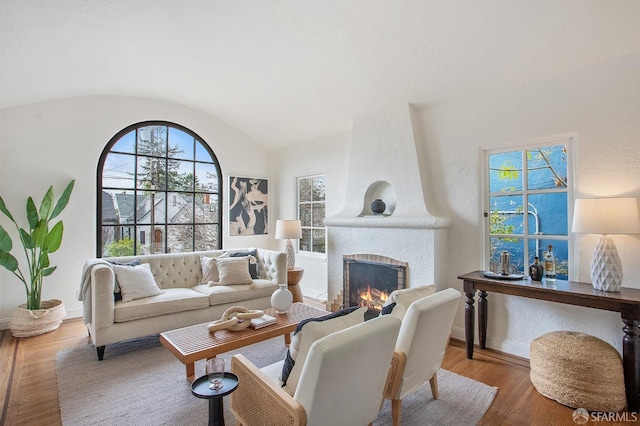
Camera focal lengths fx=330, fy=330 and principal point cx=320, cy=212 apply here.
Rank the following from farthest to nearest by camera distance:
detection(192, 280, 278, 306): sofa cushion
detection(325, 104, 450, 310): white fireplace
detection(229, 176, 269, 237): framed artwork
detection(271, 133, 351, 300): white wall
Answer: detection(229, 176, 269, 237): framed artwork, detection(271, 133, 351, 300): white wall, detection(192, 280, 278, 306): sofa cushion, detection(325, 104, 450, 310): white fireplace

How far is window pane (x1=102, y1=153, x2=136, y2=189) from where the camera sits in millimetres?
4734

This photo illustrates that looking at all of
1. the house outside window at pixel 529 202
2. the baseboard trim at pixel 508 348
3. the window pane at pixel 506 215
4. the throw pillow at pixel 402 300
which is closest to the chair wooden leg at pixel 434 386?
the throw pillow at pixel 402 300

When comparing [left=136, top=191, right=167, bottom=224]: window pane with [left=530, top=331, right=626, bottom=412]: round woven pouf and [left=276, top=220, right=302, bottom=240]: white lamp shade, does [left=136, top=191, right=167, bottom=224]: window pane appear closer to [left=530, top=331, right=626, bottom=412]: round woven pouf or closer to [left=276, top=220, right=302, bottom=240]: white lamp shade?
[left=276, top=220, right=302, bottom=240]: white lamp shade

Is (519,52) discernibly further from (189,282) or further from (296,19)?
(189,282)

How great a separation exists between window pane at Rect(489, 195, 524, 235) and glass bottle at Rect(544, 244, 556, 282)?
39 cm

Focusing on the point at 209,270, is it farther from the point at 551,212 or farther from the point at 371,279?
the point at 551,212

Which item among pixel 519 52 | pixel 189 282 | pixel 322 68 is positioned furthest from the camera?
pixel 189 282

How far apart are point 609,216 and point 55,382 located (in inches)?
181

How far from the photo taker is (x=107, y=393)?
8.38 ft

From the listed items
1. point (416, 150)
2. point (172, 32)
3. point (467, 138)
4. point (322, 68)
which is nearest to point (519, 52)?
point (467, 138)

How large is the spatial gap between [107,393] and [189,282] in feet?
5.77

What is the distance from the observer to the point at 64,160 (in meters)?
4.38

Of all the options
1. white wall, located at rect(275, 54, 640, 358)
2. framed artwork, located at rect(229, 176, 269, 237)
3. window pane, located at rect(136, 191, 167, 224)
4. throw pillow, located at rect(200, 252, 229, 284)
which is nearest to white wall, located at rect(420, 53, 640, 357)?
white wall, located at rect(275, 54, 640, 358)

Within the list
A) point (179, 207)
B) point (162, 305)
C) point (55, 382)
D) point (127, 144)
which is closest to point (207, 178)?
point (179, 207)
